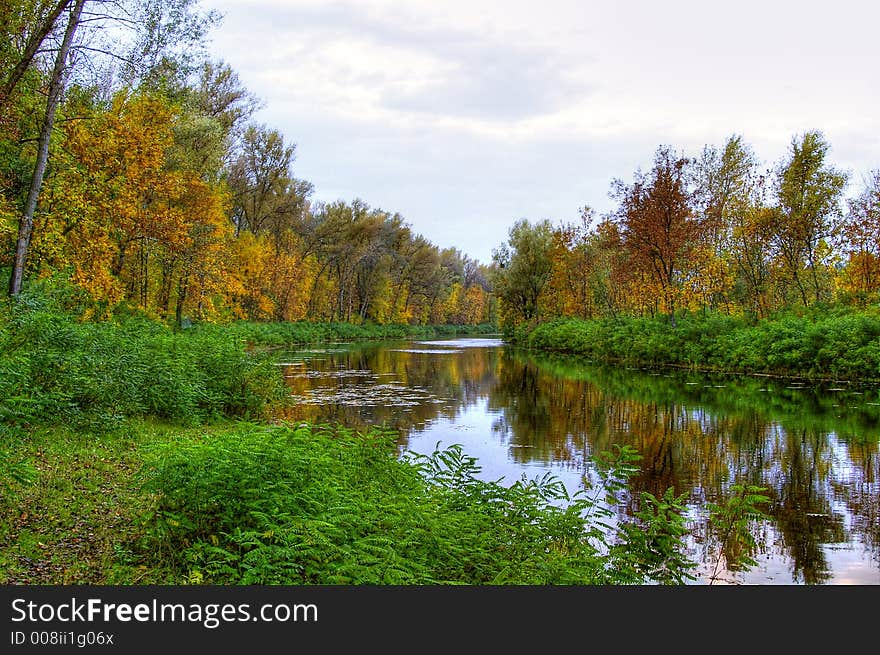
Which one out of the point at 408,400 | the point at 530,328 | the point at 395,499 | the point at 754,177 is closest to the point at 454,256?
the point at 530,328

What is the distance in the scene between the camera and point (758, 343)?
82.7 feet

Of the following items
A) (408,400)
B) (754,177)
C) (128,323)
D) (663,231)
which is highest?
(754,177)

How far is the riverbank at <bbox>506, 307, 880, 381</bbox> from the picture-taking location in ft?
71.8

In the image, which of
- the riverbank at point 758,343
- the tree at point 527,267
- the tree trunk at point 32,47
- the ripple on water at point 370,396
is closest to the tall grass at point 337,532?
the tree trunk at point 32,47

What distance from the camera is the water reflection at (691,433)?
25.7 ft

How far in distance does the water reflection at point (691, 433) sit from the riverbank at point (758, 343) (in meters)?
1.08

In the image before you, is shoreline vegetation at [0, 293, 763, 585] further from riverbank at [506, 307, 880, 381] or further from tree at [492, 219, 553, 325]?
tree at [492, 219, 553, 325]

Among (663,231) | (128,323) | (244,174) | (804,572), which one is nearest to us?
(804,572)

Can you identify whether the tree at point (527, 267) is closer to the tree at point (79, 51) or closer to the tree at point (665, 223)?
the tree at point (665, 223)

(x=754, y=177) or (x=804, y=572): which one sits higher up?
(x=754, y=177)

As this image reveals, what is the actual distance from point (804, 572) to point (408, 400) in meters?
14.8

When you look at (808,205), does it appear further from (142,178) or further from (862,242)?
(142,178)

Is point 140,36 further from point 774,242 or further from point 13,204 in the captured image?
point 774,242

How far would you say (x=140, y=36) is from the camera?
50.2 ft
